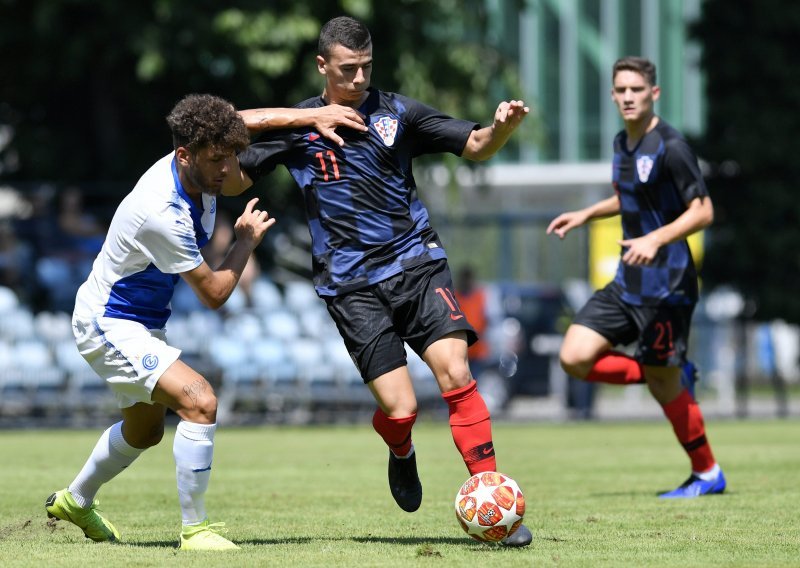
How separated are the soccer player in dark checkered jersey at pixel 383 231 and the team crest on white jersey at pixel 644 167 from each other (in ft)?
A: 6.93

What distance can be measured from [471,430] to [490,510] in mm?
453

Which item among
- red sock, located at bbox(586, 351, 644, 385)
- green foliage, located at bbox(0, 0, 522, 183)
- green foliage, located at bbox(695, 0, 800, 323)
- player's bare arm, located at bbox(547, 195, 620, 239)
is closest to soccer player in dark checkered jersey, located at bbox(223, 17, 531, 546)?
player's bare arm, located at bbox(547, 195, 620, 239)

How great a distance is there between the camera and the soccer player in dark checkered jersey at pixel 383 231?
665 centimetres

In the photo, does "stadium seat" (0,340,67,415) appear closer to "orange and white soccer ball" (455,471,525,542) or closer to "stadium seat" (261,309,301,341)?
"stadium seat" (261,309,301,341)

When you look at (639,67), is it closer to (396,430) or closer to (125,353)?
(396,430)

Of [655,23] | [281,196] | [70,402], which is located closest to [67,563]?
[70,402]

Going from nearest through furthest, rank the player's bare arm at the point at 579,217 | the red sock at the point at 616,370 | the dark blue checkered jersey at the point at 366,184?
the dark blue checkered jersey at the point at 366,184 < the player's bare arm at the point at 579,217 < the red sock at the point at 616,370

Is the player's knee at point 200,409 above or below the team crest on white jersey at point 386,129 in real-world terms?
below

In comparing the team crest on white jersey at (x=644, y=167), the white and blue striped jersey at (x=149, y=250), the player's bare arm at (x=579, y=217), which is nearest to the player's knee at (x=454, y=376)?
the white and blue striped jersey at (x=149, y=250)

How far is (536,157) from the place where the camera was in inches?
1431

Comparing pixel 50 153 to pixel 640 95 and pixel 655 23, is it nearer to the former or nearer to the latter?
pixel 640 95

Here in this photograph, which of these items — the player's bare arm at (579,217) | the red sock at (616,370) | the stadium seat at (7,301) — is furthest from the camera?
the stadium seat at (7,301)

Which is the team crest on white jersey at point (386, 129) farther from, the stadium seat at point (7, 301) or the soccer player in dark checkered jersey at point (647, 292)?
the stadium seat at point (7, 301)

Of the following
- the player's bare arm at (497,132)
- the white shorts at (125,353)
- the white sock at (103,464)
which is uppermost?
the player's bare arm at (497,132)
